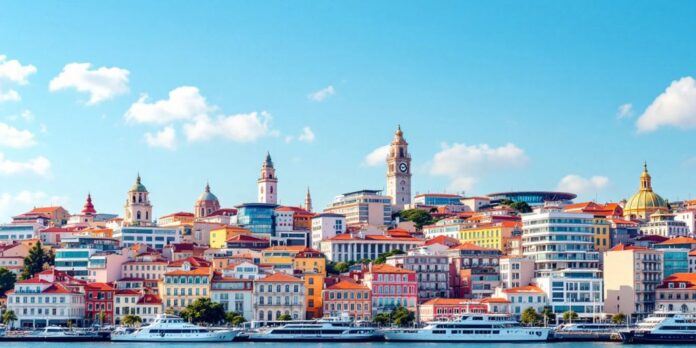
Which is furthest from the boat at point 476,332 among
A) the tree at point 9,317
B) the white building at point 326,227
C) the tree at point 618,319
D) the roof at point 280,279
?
the white building at point 326,227

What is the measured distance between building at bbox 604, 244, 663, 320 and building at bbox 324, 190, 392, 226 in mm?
47021

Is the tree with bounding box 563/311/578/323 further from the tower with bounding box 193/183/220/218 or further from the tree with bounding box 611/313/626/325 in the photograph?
the tower with bounding box 193/183/220/218

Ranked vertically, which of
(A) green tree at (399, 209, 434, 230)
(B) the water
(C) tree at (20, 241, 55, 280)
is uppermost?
(A) green tree at (399, 209, 434, 230)

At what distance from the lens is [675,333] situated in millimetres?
83188

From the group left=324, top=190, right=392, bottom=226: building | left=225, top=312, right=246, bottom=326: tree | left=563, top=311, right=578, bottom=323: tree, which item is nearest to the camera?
left=225, top=312, right=246, bottom=326: tree

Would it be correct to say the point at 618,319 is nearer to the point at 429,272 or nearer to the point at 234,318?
the point at 429,272

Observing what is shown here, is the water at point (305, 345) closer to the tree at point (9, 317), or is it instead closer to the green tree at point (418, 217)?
the tree at point (9, 317)

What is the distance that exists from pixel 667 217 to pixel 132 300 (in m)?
55.4

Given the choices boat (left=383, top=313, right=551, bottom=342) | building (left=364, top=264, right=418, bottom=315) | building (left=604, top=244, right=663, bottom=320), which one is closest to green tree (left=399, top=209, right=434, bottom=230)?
building (left=364, top=264, right=418, bottom=315)

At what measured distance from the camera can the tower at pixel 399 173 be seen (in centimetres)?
16225

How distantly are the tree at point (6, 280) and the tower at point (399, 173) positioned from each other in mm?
66957

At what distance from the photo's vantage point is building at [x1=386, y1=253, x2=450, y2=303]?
100 meters

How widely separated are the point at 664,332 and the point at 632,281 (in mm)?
12581

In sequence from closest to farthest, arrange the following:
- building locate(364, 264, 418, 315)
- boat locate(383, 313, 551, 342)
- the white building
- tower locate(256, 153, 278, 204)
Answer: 1. boat locate(383, 313, 551, 342)
2. building locate(364, 264, 418, 315)
3. the white building
4. tower locate(256, 153, 278, 204)
